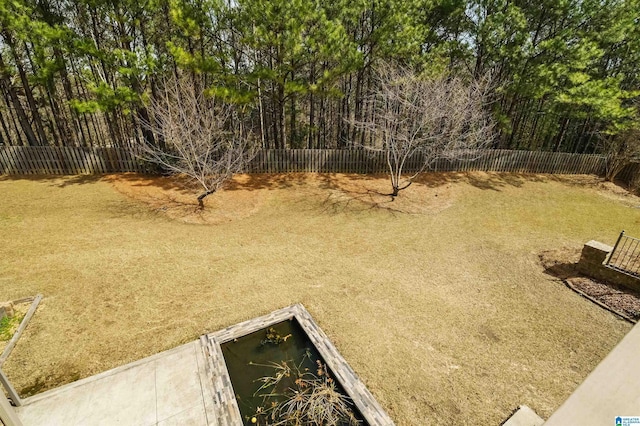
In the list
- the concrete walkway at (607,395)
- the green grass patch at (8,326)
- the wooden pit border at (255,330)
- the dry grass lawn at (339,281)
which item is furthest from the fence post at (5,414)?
the concrete walkway at (607,395)

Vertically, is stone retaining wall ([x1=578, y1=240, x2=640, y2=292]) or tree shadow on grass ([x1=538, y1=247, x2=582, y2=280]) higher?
stone retaining wall ([x1=578, y1=240, x2=640, y2=292])

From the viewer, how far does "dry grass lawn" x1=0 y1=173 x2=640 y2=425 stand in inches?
191

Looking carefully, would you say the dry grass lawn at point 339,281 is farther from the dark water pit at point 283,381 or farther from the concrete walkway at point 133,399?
the dark water pit at point 283,381

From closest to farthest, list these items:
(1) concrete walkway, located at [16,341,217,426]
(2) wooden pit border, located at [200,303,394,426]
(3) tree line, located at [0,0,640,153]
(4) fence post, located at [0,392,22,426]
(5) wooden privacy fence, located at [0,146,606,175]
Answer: (4) fence post, located at [0,392,22,426]
(1) concrete walkway, located at [16,341,217,426]
(2) wooden pit border, located at [200,303,394,426]
(3) tree line, located at [0,0,640,153]
(5) wooden privacy fence, located at [0,146,606,175]

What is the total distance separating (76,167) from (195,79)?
6965 mm

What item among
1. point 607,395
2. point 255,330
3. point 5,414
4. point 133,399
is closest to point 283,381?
point 255,330

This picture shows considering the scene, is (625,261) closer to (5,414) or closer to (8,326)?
(5,414)

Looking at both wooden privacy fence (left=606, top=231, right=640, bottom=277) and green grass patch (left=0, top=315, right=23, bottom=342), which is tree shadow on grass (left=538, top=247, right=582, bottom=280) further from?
green grass patch (left=0, top=315, right=23, bottom=342)

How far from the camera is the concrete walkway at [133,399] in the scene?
3.89 metres

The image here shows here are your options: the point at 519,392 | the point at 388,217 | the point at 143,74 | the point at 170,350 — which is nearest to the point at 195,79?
the point at 143,74

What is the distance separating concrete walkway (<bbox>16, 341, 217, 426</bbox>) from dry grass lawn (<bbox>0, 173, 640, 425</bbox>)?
326 mm

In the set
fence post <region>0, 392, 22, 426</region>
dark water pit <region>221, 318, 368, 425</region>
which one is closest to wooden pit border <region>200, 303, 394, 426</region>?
dark water pit <region>221, 318, 368, 425</region>

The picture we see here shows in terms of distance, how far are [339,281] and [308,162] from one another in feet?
29.9

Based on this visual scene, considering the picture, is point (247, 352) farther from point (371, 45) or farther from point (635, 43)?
point (635, 43)
